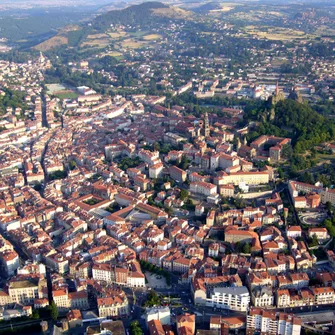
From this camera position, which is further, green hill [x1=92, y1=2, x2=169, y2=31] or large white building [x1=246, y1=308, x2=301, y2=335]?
green hill [x1=92, y1=2, x2=169, y2=31]

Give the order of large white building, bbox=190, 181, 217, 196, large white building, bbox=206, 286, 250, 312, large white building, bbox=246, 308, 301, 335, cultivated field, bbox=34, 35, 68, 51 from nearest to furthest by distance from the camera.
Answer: large white building, bbox=246, 308, 301, 335
large white building, bbox=206, 286, 250, 312
large white building, bbox=190, 181, 217, 196
cultivated field, bbox=34, 35, 68, 51

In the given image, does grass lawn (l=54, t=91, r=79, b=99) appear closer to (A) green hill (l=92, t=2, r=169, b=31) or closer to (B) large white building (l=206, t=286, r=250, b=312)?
(B) large white building (l=206, t=286, r=250, b=312)

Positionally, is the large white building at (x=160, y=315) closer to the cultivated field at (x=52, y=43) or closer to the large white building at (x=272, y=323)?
the large white building at (x=272, y=323)

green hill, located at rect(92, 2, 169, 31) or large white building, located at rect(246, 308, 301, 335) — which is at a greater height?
green hill, located at rect(92, 2, 169, 31)

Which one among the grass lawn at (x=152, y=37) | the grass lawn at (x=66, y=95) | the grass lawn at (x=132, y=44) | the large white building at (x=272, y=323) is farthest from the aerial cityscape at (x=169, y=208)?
the grass lawn at (x=152, y=37)

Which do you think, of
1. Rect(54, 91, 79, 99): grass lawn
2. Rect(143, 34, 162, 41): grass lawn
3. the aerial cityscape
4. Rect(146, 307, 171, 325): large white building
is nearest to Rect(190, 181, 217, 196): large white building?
the aerial cityscape

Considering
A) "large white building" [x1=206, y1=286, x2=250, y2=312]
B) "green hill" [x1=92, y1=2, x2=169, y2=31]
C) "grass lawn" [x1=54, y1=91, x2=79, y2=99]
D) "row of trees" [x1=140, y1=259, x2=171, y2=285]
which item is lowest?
"grass lawn" [x1=54, y1=91, x2=79, y2=99]
